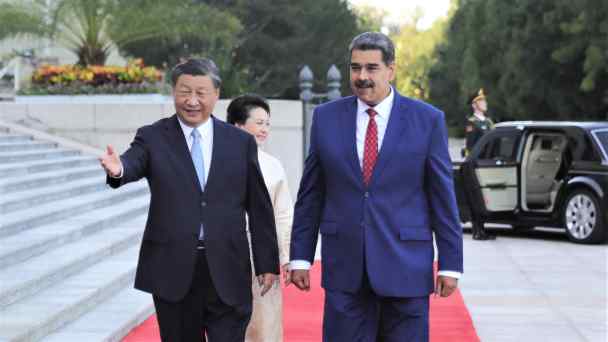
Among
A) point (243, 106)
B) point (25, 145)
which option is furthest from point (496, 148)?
point (243, 106)

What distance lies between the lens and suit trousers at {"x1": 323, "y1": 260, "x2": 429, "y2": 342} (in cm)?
476

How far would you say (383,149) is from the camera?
4758 millimetres

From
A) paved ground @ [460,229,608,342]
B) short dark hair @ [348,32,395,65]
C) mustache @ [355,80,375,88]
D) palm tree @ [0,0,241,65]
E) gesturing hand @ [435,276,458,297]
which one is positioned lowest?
paved ground @ [460,229,608,342]

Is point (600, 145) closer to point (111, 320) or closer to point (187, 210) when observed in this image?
point (111, 320)

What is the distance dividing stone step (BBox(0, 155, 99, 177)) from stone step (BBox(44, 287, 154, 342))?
4420mm

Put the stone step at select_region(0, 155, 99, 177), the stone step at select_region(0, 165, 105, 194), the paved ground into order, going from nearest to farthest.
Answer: the paved ground < the stone step at select_region(0, 165, 105, 194) < the stone step at select_region(0, 155, 99, 177)

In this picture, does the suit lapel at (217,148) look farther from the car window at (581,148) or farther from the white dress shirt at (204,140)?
the car window at (581,148)

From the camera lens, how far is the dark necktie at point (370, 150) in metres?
4.79

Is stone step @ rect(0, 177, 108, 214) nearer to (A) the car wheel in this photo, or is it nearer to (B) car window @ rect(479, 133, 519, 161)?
(B) car window @ rect(479, 133, 519, 161)

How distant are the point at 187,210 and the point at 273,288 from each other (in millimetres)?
1388

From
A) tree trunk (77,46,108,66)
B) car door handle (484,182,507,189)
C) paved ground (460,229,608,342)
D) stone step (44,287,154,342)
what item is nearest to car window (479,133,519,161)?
car door handle (484,182,507,189)

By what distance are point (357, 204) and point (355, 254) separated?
8.1 inches

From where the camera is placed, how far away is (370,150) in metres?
4.80

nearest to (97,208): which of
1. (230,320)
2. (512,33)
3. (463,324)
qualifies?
(463,324)
